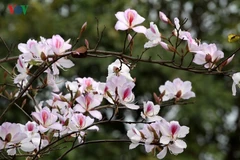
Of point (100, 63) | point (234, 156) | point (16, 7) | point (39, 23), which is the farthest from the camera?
point (234, 156)

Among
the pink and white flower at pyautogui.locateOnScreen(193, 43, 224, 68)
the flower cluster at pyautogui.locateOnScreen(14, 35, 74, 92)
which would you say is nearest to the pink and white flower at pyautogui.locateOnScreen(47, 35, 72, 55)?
the flower cluster at pyautogui.locateOnScreen(14, 35, 74, 92)

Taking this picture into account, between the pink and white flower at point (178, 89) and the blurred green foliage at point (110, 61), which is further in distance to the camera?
the blurred green foliage at point (110, 61)

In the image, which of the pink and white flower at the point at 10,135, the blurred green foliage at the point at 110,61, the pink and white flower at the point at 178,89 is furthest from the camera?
the blurred green foliage at the point at 110,61

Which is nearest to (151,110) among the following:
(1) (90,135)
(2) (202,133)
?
(1) (90,135)

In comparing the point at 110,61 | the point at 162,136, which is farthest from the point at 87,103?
the point at 110,61

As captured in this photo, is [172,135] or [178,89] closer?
[172,135]

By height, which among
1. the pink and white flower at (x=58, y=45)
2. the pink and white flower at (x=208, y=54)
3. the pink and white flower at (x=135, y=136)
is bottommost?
the pink and white flower at (x=135, y=136)

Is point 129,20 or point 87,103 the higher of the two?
point 129,20

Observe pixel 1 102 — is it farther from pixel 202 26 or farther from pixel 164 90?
pixel 164 90

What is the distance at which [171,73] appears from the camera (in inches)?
114

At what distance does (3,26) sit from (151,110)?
2.08 metres

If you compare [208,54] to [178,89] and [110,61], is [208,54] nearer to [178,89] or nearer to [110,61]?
[178,89]

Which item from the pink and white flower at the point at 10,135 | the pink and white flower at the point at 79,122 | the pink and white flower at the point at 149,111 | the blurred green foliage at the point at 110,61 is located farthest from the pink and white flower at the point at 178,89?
the blurred green foliage at the point at 110,61

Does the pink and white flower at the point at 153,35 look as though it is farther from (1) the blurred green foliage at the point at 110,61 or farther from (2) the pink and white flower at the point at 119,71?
(1) the blurred green foliage at the point at 110,61
